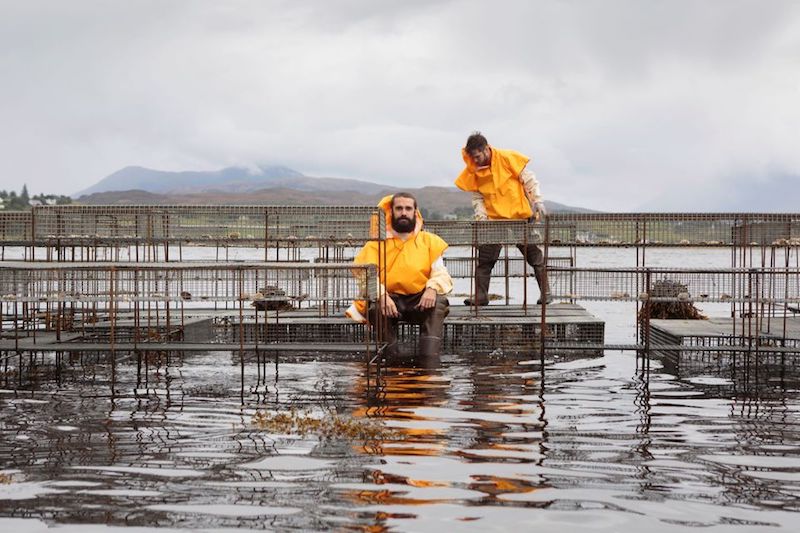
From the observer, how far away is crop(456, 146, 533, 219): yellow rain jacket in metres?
13.8

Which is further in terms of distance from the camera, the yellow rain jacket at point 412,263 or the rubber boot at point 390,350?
the yellow rain jacket at point 412,263

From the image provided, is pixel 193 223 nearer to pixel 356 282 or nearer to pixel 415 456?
pixel 356 282

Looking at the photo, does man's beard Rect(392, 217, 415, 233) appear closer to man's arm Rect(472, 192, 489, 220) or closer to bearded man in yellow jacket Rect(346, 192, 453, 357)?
bearded man in yellow jacket Rect(346, 192, 453, 357)

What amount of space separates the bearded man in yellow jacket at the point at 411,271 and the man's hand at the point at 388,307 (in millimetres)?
255

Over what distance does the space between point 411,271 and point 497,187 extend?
3184 mm

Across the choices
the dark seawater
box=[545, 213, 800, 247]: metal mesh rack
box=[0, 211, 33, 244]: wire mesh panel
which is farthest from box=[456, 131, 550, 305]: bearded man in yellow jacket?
box=[0, 211, 33, 244]: wire mesh panel

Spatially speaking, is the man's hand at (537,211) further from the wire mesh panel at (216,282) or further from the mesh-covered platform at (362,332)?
the wire mesh panel at (216,282)

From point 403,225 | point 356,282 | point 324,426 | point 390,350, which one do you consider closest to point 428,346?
point 390,350

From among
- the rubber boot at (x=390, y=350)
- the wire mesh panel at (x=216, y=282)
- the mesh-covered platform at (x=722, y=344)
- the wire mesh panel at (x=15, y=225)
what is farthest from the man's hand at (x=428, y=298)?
the wire mesh panel at (x=15, y=225)

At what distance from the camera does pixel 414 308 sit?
36.8 ft

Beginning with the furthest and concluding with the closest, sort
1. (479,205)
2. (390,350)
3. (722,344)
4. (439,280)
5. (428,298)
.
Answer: (479,205) < (722,344) < (390,350) < (439,280) < (428,298)

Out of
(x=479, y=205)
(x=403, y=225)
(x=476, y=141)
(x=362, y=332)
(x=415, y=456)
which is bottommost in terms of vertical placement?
(x=415, y=456)

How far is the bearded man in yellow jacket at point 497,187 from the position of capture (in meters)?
13.7

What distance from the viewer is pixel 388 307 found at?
1062 centimetres
